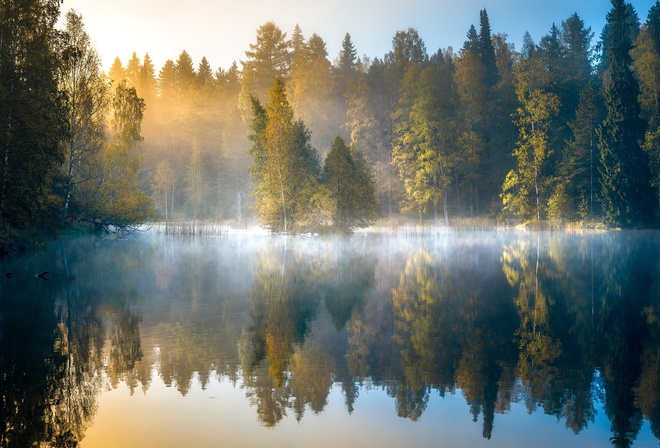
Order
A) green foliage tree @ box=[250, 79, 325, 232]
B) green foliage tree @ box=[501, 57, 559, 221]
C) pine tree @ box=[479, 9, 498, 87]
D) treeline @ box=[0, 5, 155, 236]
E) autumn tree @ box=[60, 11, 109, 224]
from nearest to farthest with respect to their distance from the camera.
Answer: treeline @ box=[0, 5, 155, 236]
autumn tree @ box=[60, 11, 109, 224]
green foliage tree @ box=[250, 79, 325, 232]
green foliage tree @ box=[501, 57, 559, 221]
pine tree @ box=[479, 9, 498, 87]

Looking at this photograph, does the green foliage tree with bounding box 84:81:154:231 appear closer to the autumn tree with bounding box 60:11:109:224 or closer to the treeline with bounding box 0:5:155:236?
the treeline with bounding box 0:5:155:236

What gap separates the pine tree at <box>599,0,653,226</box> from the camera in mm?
55125

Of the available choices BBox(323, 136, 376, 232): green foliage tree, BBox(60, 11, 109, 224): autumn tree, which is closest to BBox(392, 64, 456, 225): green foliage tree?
BBox(323, 136, 376, 232): green foliage tree

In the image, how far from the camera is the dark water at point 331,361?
8.02m

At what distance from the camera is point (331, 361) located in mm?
11227

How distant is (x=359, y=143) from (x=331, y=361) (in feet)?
211

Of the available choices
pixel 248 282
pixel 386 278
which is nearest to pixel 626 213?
pixel 386 278

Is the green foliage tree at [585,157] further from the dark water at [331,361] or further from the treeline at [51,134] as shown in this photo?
the treeline at [51,134]

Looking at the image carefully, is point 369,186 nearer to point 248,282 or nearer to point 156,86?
point 248,282

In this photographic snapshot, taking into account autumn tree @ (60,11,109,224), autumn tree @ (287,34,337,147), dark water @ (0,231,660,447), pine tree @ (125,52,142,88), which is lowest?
dark water @ (0,231,660,447)

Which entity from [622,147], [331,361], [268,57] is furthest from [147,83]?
[331,361]

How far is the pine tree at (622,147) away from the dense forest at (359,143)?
13 cm

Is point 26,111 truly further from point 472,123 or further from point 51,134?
point 472,123

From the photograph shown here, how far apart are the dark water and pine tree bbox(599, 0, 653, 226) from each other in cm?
3600
